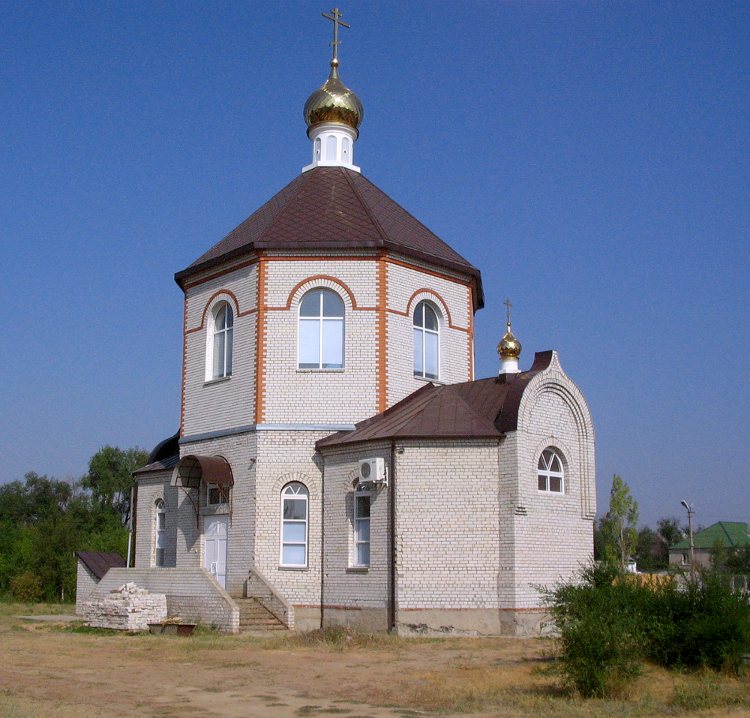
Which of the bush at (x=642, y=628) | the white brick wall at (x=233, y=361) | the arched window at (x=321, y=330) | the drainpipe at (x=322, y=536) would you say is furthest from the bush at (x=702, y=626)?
the white brick wall at (x=233, y=361)

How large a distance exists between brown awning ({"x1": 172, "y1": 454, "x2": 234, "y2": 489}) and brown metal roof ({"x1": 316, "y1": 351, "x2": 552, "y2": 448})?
2.00 metres

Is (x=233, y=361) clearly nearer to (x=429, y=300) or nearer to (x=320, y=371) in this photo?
(x=320, y=371)

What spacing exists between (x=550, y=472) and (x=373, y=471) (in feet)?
10.8

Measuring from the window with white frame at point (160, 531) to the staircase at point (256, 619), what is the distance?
14.3 feet

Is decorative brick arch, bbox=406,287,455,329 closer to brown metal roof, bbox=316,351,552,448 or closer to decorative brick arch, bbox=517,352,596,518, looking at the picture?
brown metal roof, bbox=316,351,552,448

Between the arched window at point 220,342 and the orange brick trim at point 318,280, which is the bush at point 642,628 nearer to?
the orange brick trim at point 318,280

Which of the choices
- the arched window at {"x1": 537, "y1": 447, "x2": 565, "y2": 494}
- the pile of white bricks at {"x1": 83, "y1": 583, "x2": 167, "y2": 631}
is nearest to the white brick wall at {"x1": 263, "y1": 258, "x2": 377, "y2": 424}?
the arched window at {"x1": 537, "y1": 447, "x2": 565, "y2": 494}

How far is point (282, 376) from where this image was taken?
18359 mm

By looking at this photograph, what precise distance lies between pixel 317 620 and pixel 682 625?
8.10m

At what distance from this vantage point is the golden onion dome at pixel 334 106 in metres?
22.0

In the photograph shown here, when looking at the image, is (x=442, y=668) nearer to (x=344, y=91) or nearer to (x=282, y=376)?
(x=282, y=376)

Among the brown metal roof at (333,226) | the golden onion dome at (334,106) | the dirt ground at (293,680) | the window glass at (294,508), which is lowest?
the dirt ground at (293,680)

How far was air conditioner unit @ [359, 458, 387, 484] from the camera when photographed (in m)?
16.4

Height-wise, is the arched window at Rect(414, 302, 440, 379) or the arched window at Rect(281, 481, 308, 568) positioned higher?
the arched window at Rect(414, 302, 440, 379)
